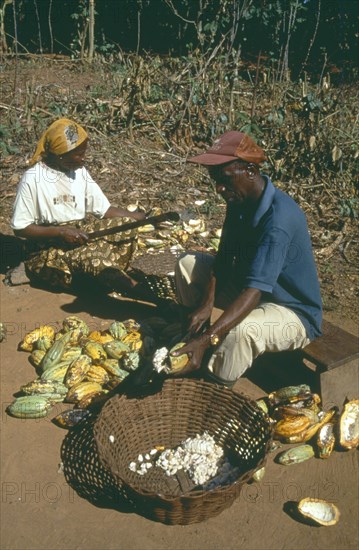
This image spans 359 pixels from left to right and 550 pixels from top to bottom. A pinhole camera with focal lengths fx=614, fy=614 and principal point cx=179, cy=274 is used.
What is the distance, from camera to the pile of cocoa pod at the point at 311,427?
11.3 ft

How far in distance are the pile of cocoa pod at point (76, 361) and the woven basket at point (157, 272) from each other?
422 mm

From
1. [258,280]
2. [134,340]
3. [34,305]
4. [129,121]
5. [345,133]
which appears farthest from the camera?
[129,121]

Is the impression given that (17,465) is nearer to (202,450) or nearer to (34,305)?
(202,450)

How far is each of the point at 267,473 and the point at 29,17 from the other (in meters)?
11.4

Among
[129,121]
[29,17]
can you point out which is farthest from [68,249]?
[29,17]

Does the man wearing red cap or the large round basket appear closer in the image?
the large round basket

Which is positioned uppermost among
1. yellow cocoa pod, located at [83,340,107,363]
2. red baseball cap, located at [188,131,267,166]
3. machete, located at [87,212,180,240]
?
red baseball cap, located at [188,131,267,166]

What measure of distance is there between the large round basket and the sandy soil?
10 cm

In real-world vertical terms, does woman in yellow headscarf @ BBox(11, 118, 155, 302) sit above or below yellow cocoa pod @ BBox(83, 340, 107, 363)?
above

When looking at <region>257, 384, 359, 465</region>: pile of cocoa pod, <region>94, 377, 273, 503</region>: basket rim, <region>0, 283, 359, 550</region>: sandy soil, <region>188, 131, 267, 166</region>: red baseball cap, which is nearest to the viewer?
<region>94, 377, 273, 503</region>: basket rim

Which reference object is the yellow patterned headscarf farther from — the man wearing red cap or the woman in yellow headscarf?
the man wearing red cap

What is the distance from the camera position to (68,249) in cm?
489

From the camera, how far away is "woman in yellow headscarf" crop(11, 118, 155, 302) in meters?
4.74

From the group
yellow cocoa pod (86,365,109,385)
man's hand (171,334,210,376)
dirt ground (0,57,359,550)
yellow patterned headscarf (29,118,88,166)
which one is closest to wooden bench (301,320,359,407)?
dirt ground (0,57,359,550)
